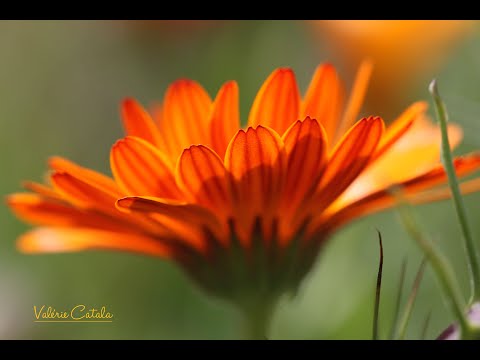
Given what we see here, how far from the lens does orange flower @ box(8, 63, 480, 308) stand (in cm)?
47

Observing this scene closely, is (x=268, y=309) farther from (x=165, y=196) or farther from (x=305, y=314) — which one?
(x=305, y=314)

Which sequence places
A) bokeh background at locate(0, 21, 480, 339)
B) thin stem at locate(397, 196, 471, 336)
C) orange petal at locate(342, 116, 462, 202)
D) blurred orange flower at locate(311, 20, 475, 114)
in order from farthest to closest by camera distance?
1. blurred orange flower at locate(311, 20, 475, 114)
2. bokeh background at locate(0, 21, 480, 339)
3. orange petal at locate(342, 116, 462, 202)
4. thin stem at locate(397, 196, 471, 336)

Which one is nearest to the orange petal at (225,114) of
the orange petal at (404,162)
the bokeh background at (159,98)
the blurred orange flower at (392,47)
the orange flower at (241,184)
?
the orange flower at (241,184)

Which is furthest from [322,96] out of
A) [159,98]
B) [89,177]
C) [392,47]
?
[392,47]

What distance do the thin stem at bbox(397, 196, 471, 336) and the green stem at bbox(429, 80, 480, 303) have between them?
19 millimetres

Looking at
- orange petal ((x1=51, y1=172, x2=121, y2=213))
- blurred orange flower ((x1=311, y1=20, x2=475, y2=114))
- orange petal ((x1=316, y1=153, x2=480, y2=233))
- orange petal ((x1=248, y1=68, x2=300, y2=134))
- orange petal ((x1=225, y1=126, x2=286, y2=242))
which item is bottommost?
orange petal ((x1=316, y1=153, x2=480, y2=233))

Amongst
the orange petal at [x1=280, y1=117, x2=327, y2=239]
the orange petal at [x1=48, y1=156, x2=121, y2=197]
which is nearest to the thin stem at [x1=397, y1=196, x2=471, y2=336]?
the orange petal at [x1=280, y1=117, x2=327, y2=239]

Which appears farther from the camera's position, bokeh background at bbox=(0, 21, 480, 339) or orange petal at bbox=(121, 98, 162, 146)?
bokeh background at bbox=(0, 21, 480, 339)

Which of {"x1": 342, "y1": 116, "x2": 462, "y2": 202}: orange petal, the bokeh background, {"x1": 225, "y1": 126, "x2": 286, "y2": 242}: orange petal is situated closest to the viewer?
{"x1": 225, "y1": 126, "x2": 286, "y2": 242}: orange petal

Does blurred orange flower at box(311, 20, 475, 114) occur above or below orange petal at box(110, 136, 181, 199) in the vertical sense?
above

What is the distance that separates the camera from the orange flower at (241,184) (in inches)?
18.6

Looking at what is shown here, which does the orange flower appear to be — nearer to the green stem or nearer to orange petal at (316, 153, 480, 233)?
orange petal at (316, 153, 480, 233)

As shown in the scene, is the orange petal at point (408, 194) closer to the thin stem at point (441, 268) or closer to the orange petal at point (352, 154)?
the orange petal at point (352, 154)

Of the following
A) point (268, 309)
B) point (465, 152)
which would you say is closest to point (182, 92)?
point (268, 309)
